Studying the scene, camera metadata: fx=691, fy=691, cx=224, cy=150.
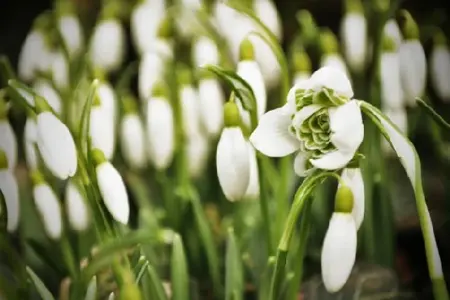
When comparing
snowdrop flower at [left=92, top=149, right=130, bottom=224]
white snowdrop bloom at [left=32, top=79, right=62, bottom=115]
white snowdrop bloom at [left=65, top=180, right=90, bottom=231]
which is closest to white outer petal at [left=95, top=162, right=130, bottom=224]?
snowdrop flower at [left=92, top=149, right=130, bottom=224]

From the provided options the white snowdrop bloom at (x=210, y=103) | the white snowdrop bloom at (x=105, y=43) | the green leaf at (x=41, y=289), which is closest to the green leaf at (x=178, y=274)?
the green leaf at (x=41, y=289)

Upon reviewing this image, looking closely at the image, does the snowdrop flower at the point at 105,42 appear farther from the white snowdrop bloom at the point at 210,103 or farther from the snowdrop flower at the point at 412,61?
the snowdrop flower at the point at 412,61

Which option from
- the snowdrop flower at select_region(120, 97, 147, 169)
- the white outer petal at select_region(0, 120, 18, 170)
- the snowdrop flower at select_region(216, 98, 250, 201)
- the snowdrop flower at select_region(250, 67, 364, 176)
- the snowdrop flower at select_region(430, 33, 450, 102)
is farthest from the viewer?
the snowdrop flower at select_region(120, 97, 147, 169)

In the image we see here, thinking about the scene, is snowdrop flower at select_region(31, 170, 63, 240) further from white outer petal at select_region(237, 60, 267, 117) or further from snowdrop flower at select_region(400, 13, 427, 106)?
snowdrop flower at select_region(400, 13, 427, 106)

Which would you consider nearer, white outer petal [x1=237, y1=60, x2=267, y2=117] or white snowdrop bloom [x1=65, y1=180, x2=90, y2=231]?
white outer petal [x1=237, y1=60, x2=267, y2=117]

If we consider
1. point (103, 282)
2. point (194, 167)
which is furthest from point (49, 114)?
point (194, 167)

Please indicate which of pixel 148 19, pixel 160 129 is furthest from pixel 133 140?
pixel 148 19
